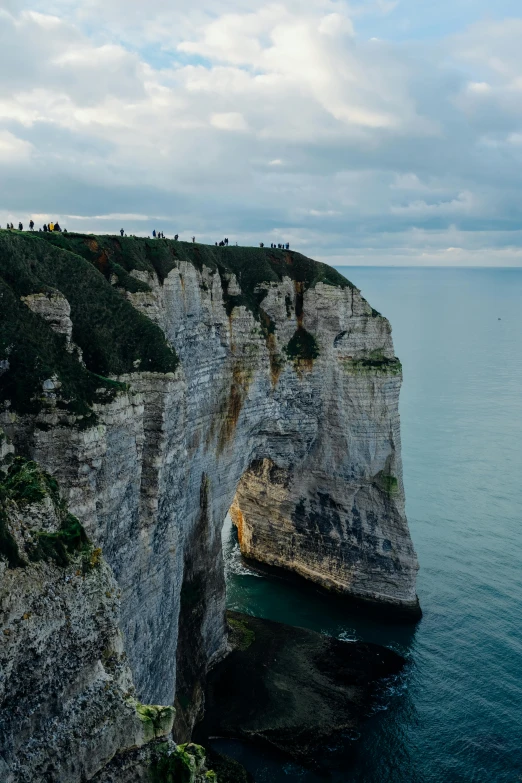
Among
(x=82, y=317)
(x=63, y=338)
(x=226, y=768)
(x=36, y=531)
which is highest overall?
(x=82, y=317)

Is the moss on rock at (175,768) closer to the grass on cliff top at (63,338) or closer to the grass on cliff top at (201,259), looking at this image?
the grass on cliff top at (63,338)

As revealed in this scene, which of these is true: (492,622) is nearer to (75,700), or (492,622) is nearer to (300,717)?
(300,717)

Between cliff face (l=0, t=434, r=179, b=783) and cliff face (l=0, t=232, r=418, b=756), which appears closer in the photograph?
cliff face (l=0, t=434, r=179, b=783)

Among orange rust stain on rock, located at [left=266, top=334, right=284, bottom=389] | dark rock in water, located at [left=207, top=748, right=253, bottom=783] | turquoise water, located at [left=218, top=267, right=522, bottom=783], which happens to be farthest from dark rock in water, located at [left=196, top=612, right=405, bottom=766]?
orange rust stain on rock, located at [left=266, top=334, right=284, bottom=389]

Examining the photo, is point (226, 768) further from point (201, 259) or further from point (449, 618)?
point (201, 259)

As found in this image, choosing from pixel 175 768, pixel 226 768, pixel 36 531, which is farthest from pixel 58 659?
pixel 226 768

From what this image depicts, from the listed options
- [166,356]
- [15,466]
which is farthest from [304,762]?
[15,466]

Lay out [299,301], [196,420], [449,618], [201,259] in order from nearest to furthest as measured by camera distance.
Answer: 1. [196,420]
2. [201,259]
3. [449,618]
4. [299,301]

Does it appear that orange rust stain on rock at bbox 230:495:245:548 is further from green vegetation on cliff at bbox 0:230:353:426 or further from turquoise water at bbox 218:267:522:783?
green vegetation on cliff at bbox 0:230:353:426
